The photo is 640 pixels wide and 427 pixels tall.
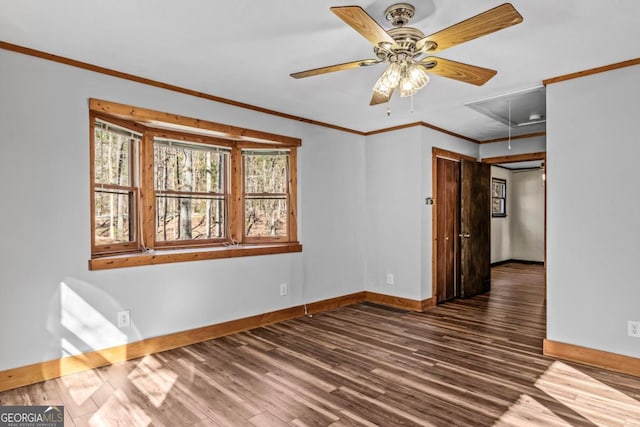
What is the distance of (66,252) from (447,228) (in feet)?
15.4

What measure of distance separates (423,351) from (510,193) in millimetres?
7834

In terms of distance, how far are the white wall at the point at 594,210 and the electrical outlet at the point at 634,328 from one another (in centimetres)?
3

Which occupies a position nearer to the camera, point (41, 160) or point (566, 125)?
point (41, 160)

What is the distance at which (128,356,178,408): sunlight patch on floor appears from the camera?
2.65 m

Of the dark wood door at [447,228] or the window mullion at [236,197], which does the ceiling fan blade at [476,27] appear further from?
the dark wood door at [447,228]

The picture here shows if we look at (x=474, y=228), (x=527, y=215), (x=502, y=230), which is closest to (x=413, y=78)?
(x=474, y=228)

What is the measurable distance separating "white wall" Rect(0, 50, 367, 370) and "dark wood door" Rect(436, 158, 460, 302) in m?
2.83

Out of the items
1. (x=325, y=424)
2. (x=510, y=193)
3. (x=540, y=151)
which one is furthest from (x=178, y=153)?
(x=510, y=193)

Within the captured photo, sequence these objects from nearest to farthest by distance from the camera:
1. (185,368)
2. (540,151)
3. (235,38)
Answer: (235,38)
(185,368)
(540,151)

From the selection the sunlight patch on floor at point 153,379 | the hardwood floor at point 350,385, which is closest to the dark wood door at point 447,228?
the hardwood floor at point 350,385

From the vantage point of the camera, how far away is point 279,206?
4.66m

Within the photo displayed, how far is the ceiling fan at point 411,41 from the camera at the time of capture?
1.81 m

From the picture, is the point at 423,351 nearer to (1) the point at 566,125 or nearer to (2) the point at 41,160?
(1) the point at 566,125

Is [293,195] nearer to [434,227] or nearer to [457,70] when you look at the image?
[434,227]
